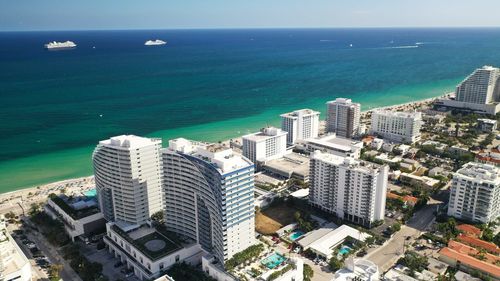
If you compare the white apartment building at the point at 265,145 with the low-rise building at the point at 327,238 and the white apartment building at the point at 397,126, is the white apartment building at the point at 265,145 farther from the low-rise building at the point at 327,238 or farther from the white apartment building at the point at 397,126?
the white apartment building at the point at 397,126

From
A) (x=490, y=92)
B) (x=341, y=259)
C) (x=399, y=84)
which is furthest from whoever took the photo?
(x=399, y=84)

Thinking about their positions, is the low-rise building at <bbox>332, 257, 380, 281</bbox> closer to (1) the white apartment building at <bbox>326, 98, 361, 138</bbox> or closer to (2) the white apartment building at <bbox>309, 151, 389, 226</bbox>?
(2) the white apartment building at <bbox>309, 151, 389, 226</bbox>

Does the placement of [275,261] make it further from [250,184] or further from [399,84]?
[399,84]

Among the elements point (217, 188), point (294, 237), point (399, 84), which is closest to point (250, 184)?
point (217, 188)

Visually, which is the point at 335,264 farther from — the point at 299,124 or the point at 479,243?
the point at 299,124

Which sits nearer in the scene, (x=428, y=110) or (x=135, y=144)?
(x=135, y=144)

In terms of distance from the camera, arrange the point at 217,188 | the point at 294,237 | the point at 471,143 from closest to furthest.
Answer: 1. the point at 217,188
2. the point at 294,237
3. the point at 471,143

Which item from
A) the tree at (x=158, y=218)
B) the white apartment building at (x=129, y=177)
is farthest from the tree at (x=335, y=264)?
the white apartment building at (x=129, y=177)

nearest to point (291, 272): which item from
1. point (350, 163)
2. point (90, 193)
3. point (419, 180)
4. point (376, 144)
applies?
point (350, 163)
